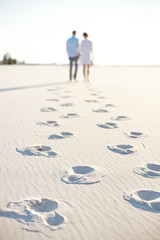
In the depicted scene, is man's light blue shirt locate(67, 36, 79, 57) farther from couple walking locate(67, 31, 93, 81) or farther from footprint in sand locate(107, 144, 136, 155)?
footprint in sand locate(107, 144, 136, 155)

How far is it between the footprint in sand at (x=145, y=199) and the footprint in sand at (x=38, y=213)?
40cm

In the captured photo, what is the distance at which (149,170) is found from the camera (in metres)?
2.26

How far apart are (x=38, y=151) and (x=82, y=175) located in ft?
2.20

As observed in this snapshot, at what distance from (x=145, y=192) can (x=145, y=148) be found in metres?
0.98

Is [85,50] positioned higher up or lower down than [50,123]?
higher up

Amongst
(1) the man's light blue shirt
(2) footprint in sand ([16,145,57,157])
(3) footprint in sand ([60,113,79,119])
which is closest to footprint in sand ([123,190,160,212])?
(2) footprint in sand ([16,145,57,157])

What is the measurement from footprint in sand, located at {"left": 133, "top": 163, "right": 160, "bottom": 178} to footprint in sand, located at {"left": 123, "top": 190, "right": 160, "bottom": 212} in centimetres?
28

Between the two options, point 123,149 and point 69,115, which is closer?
point 123,149

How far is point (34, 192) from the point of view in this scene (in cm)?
187

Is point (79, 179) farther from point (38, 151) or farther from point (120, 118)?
point (120, 118)

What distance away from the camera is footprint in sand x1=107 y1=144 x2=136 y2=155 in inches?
107

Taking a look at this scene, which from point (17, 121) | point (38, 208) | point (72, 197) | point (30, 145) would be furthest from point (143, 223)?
point (17, 121)

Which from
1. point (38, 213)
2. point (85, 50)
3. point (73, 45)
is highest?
point (73, 45)

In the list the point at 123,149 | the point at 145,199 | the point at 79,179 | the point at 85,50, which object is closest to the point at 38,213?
the point at 79,179
